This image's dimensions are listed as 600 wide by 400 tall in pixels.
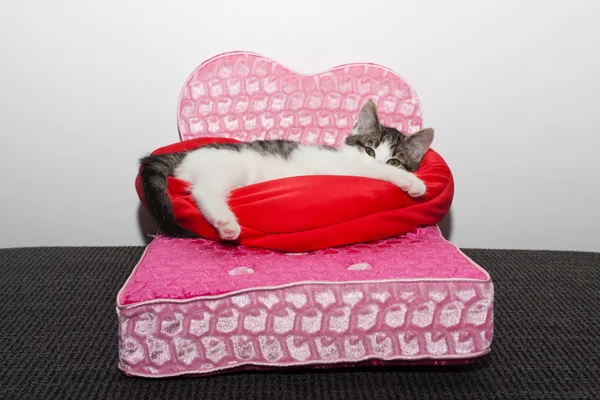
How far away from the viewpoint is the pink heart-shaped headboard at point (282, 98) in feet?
6.17

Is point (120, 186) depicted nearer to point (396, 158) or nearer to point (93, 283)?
point (93, 283)

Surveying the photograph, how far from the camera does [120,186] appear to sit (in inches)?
82.7

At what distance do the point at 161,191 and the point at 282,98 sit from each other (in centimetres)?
59

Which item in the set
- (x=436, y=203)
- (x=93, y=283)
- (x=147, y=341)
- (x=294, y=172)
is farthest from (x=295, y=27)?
(x=147, y=341)

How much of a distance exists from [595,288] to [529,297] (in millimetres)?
217

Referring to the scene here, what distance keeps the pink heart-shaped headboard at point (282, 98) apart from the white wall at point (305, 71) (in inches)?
4.0

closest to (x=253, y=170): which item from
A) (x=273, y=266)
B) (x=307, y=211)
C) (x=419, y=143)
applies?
(x=307, y=211)

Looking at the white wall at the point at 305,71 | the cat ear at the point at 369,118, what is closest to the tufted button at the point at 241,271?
the cat ear at the point at 369,118

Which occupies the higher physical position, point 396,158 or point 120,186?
point 396,158

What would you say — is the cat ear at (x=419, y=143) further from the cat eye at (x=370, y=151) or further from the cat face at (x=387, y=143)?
the cat eye at (x=370, y=151)

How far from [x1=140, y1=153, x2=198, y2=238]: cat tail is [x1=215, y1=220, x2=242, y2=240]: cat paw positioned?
138 millimetres

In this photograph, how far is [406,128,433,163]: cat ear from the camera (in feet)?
5.43

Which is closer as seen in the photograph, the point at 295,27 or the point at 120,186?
the point at 295,27

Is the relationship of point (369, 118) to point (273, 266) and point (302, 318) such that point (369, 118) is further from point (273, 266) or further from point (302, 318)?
point (302, 318)
